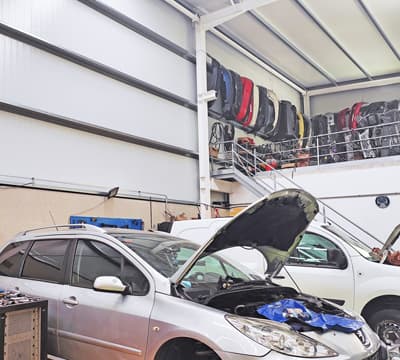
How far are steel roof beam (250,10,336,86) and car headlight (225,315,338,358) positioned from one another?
10.1 meters

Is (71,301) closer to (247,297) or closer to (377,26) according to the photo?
(247,297)

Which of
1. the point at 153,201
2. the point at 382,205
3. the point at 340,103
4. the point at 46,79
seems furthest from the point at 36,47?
the point at 340,103

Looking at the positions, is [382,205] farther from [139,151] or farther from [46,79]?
[46,79]

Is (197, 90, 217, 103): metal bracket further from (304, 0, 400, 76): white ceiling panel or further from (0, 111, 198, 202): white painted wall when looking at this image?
(304, 0, 400, 76): white ceiling panel

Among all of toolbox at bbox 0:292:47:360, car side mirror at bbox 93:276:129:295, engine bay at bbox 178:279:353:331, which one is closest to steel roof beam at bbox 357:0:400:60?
engine bay at bbox 178:279:353:331

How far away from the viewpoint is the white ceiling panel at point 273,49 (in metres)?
11.7

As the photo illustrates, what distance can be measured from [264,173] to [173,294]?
8227 mm

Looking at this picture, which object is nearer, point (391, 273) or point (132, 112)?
point (391, 273)

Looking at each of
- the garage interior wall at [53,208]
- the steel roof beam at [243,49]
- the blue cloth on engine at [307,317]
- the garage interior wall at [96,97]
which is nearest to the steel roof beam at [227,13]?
the steel roof beam at [243,49]

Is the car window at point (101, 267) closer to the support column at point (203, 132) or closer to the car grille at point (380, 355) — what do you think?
the car grille at point (380, 355)

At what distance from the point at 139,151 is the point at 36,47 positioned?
2.89m

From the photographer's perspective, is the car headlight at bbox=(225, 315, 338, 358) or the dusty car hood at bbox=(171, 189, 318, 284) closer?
the car headlight at bbox=(225, 315, 338, 358)

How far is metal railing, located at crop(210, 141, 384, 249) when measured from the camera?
30.1 ft

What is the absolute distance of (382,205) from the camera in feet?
29.1
